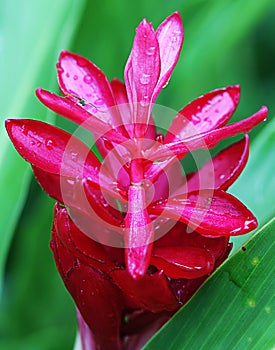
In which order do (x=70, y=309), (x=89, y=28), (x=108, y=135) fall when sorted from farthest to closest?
(x=89, y=28) → (x=70, y=309) → (x=108, y=135)

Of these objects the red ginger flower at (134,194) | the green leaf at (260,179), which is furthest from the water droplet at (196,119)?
the green leaf at (260,179)

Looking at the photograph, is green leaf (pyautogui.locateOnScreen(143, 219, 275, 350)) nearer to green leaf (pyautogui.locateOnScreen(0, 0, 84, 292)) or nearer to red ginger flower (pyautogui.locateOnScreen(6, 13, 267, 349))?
red ginger flower (pyautogui.locateOnScreen(6, 13, 267, 349))

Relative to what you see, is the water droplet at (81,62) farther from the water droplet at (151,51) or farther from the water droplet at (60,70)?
the water droplet at (151,51)

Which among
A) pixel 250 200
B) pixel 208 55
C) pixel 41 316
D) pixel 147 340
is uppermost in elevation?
pixel 208 55

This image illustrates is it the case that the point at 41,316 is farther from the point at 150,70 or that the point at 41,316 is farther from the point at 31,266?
the point at 150,70

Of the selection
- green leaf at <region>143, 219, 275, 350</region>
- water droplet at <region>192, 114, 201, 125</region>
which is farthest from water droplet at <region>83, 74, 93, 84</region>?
green leaf at <region>143, 219, 275, 350</region>

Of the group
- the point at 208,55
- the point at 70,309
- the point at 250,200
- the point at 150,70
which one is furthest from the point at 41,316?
the point at 150,70
